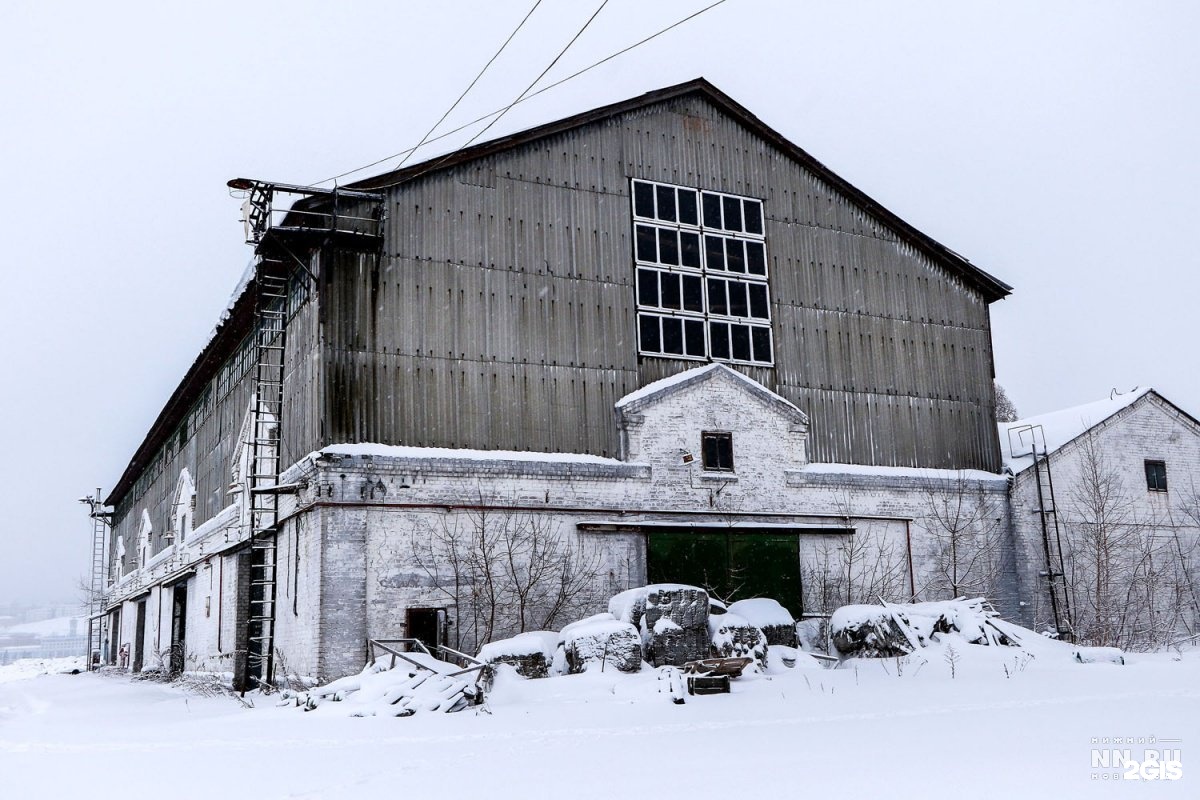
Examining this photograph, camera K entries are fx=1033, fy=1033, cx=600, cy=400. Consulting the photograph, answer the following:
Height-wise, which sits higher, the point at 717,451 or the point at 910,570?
the point at 717,451

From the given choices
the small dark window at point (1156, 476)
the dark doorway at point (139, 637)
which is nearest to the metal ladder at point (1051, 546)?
the small dark window at point (1156, 476)

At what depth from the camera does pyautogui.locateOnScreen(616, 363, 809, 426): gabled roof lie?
1856 centimetres

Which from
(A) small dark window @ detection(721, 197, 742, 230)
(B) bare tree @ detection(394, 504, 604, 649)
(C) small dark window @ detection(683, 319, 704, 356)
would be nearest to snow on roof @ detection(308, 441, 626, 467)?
(B) bare tree @ detection(394, 504, 604, 649)

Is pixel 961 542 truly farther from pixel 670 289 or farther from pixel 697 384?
pixel 670 289

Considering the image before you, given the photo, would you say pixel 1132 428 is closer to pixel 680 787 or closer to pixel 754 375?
pixel 754 375

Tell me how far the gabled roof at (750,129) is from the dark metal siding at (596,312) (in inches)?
6.9

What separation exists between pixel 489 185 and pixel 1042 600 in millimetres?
13876

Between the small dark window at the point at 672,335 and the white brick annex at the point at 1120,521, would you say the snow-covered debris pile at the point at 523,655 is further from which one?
the white brick annex at the point at 1120,521

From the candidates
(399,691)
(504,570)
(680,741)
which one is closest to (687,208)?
(504,570)

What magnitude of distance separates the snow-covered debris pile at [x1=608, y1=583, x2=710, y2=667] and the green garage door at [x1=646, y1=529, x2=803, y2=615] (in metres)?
2.17

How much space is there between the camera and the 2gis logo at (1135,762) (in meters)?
7.91

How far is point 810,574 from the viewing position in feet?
63.8

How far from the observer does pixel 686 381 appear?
19.0m

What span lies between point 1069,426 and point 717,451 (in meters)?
9.81
